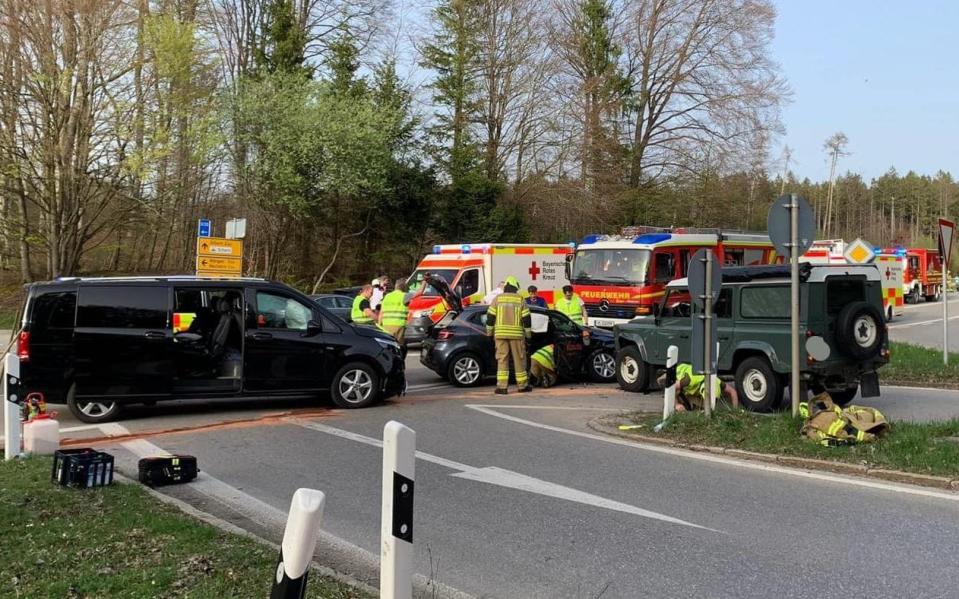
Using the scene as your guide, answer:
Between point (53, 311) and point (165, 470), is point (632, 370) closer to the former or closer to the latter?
point (165, 470)

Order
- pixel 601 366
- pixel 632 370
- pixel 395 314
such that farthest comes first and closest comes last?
pixel 395 314 → pixel 601 366 → pixel 632 370

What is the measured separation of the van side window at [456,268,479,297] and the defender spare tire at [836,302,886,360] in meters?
12.3

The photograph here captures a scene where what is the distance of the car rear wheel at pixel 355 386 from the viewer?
10.9 metres

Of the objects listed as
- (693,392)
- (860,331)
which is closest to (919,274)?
(860,331)

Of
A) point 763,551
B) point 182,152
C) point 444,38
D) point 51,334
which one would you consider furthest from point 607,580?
point 444,38

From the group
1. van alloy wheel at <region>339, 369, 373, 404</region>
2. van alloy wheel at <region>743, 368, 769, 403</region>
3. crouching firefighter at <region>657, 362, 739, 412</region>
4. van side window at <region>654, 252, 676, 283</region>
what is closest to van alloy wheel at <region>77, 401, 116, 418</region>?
van alloy wheel at <region>339, 369, 373, 404</region>

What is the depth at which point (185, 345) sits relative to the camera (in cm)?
1016

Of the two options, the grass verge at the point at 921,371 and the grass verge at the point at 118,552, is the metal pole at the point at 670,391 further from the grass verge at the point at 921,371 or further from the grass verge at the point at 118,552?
the grass verge at the point at 921,371

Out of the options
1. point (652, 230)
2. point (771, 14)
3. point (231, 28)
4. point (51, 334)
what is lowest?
point (51, 334)

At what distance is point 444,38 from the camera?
124ft

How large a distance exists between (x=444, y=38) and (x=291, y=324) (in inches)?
1178

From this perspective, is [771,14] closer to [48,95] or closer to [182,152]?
[182,152]

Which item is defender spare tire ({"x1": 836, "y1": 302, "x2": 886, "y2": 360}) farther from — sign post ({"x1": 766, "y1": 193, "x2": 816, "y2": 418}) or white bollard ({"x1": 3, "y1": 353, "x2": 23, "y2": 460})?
white bollard ({"x1": 3, "y1": 353, "x2": 23, "y2": 460})

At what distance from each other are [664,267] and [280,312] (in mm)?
12133
